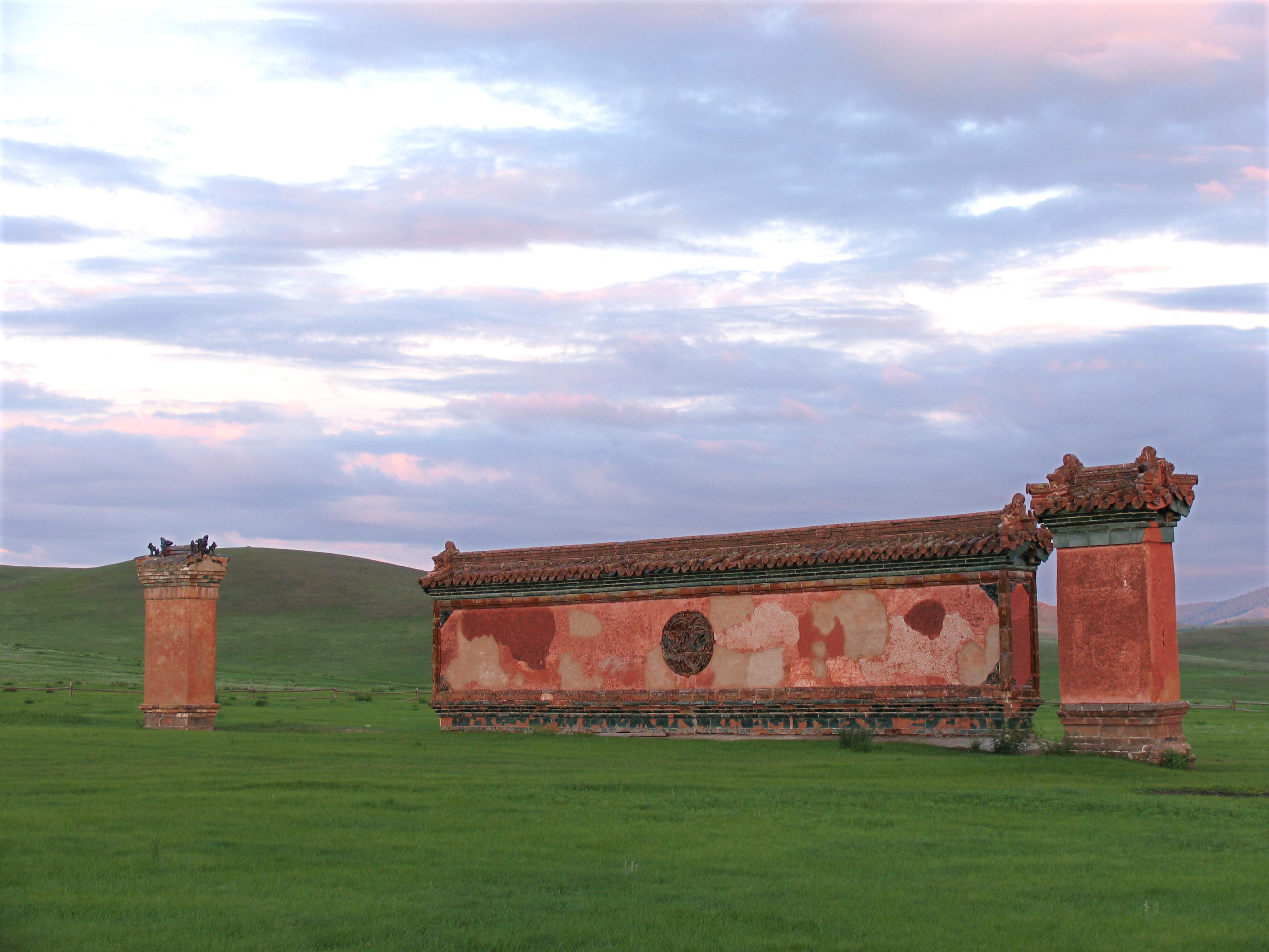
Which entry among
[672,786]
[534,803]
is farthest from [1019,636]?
[534,803]

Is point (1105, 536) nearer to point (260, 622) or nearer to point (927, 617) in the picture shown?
point (927, 617)

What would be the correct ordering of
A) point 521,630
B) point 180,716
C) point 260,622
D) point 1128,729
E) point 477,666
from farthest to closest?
point 260,622 → point 477,666 → point 521,630 → point 180,716 → point 1128,729

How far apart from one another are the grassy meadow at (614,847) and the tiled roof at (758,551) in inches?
140

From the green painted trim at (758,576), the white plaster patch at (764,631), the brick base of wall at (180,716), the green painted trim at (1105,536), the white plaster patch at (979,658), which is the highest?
the green painted trim at (1105,536)

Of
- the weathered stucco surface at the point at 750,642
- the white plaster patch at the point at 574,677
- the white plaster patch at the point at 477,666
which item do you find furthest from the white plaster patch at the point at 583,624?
the white plaster patch at the point at 477,666

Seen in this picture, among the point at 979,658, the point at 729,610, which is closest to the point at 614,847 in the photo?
the point at 979,658

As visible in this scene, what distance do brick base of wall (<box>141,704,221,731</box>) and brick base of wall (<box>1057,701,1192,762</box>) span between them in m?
17.1

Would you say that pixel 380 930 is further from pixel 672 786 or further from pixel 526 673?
pixel 526 673

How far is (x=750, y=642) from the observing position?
83.9 feet

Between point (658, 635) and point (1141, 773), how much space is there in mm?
10779

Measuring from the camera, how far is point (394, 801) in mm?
13617

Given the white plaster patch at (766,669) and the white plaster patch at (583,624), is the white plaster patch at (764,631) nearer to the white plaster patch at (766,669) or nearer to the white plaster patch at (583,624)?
the white plaster patch at (766,669)

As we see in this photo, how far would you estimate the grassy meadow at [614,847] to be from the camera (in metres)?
8.26

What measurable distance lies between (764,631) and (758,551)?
163cm
